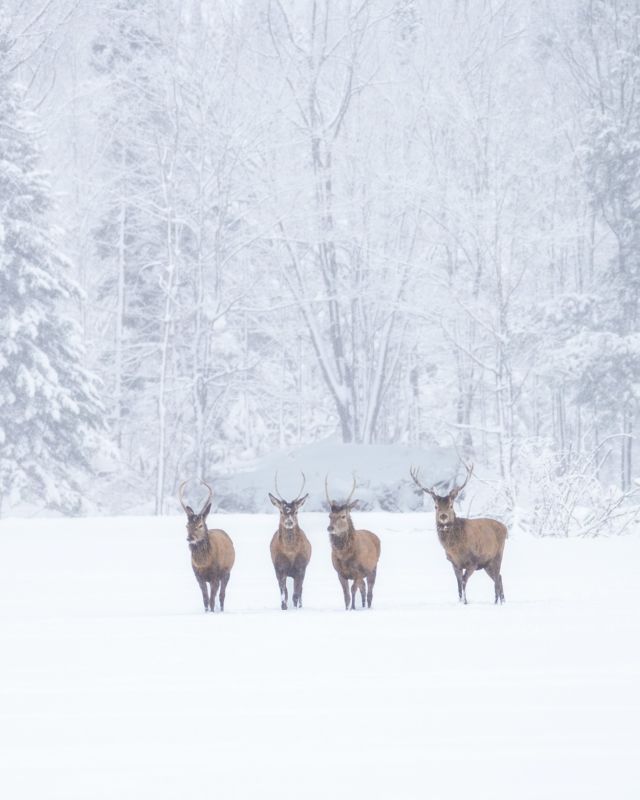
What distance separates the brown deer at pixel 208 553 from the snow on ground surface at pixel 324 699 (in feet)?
1.40

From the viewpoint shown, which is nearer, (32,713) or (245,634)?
(32,713)

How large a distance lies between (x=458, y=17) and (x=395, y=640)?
92.2 feet

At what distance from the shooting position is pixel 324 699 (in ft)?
19.1

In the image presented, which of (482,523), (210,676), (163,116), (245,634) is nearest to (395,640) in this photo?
(245,634)

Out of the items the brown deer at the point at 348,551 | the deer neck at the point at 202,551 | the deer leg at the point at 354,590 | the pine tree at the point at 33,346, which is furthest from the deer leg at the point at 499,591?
the pine tree at the point at 33,346

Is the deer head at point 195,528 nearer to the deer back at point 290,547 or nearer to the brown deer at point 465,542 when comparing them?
the deer back at point 290,547

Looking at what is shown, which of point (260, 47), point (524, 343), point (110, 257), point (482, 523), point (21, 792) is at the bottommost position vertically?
point (21, 792)

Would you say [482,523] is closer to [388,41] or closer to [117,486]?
[388,41]

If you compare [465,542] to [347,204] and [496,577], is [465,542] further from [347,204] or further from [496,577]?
[347,204]

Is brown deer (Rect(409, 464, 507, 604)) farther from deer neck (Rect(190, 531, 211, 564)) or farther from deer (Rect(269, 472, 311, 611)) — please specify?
deer neck (Rect(190, 531, 211, 564))

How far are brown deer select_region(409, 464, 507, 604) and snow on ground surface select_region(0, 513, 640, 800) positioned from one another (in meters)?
0.35

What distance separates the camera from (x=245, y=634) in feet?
27.5

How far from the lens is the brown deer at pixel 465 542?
980 cm

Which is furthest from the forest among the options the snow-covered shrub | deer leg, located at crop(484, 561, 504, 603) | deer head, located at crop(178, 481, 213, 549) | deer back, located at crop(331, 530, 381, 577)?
deer head, located at crop(178, 481, 213, 549)
